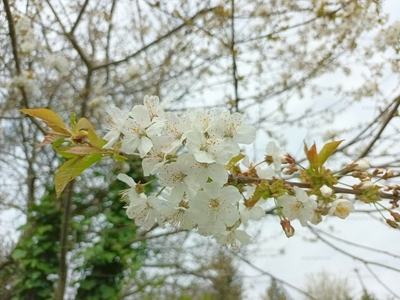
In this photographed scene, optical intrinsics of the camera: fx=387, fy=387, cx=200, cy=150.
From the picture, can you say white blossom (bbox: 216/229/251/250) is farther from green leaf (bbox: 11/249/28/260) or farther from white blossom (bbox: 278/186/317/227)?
green leaf (bbox: 11/249/28/260)

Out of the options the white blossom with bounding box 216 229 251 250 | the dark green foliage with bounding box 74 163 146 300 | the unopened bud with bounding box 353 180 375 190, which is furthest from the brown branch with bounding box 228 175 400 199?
the dark green foliage with bounding box 74 163 146 300

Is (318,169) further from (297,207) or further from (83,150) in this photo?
(83,150)

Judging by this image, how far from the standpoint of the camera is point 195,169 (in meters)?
0.60

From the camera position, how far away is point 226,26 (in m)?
2.18

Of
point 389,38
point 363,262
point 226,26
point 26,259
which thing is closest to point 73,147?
point 363,262

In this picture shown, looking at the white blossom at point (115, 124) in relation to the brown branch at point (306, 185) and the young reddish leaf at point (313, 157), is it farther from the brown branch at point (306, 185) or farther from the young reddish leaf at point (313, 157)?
the young reddish leaf at point (313, 157)

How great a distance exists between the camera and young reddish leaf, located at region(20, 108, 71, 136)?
26.1 inches

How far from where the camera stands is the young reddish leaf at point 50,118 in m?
0.66

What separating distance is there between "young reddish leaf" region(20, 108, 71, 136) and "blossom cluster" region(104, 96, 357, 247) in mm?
87

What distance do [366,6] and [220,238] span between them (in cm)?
177

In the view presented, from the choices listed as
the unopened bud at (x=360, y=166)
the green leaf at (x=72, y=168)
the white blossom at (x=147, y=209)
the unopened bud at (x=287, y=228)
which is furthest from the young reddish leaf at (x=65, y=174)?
the unopened bud at (x=360, y=166)

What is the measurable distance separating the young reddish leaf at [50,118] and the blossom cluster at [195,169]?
87 millimetres

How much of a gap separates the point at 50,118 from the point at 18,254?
2260mm

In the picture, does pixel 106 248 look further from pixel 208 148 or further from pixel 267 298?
pixel 208 148
